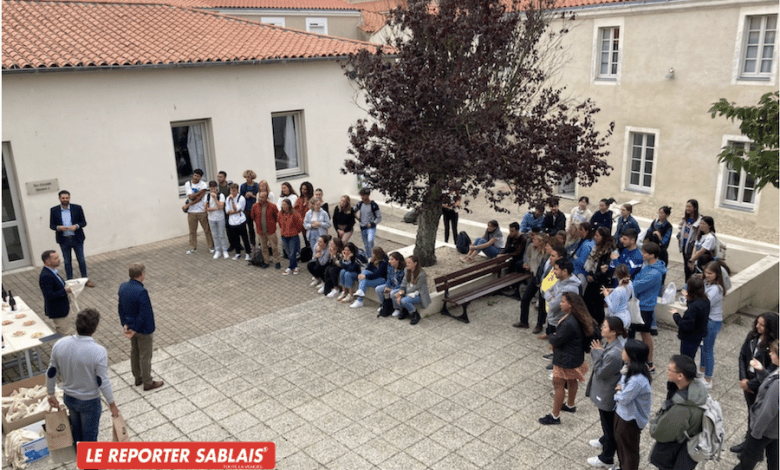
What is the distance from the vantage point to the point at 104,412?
25.9ft

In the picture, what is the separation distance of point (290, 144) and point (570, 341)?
39.5 feet

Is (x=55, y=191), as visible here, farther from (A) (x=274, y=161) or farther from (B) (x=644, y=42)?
(B) (x=644, y=42)

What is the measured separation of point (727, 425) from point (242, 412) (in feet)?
18.5

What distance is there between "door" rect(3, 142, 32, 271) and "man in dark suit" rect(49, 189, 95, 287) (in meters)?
2.06

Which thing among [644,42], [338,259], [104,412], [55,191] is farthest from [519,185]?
[644,42]

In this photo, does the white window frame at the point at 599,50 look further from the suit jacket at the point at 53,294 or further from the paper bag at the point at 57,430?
the paper bag at the point at 57,430

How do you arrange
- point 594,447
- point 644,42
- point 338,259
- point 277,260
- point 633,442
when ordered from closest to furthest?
point 633,442
point 594,447
point 338,259
point 277,260
point 644,42

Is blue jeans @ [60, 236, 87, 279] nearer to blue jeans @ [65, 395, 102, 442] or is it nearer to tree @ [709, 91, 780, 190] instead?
blue jeans @ [65, 395, 102, 442]

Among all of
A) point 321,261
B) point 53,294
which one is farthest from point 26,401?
point 321,261

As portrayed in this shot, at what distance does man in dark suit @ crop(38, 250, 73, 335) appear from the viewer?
29.3 feet

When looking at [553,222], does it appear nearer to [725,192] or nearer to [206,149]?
[206,149]

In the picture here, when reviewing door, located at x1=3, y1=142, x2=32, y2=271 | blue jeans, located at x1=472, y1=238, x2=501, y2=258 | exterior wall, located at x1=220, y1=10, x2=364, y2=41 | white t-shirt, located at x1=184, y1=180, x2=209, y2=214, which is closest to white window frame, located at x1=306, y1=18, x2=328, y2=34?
exterior wall, located at x1=220, y1=10, x2=364, y2=41

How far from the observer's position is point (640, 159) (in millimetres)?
20188

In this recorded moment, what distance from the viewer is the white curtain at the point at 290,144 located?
17391mm
